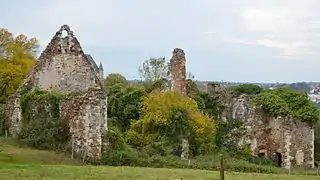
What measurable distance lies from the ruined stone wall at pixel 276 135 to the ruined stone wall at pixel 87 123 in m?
13.7

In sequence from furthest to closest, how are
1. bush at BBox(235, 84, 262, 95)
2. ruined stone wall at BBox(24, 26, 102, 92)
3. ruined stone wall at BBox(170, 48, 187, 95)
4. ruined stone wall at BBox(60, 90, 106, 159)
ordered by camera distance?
bush at BBox(235, 84, 262, 95) < ruined stone wall at BBox(170, 48, 187, 95) < ruined stone wall at BBox(24, 26, 102, 92) < ruined stone wall at BBox(60, 90, 106, 159)

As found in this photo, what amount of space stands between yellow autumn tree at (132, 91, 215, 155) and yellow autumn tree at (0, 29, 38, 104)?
75.7ft

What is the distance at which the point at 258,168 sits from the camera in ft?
105

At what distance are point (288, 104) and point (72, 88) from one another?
48.8 feet

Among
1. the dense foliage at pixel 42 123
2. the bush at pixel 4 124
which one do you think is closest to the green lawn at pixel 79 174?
the dense foliage at pixel 42 123

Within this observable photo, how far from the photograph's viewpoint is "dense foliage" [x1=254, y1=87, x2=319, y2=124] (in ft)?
130

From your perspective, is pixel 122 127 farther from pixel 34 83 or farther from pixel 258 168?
pixel 258 168

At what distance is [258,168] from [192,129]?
5.88m

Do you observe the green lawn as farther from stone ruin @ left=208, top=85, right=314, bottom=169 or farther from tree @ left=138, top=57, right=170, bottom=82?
tree @ left=138, top=57, right=170, bottom=82

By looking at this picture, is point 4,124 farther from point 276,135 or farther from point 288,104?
point 288,104

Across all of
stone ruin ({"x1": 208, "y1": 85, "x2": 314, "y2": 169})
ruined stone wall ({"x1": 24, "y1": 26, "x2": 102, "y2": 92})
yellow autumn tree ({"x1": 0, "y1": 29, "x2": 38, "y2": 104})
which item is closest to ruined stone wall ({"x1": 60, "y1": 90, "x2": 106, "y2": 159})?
ruined stone wall ({"x1": 24, "y1": 26, "x2": 102, "y2": 92})

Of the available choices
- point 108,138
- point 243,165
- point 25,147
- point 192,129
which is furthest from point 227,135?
point 25,147

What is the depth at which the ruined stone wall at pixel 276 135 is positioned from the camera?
3978 centimetres

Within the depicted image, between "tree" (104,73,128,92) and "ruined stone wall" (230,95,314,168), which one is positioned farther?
"tree" (104,73,128,92)
